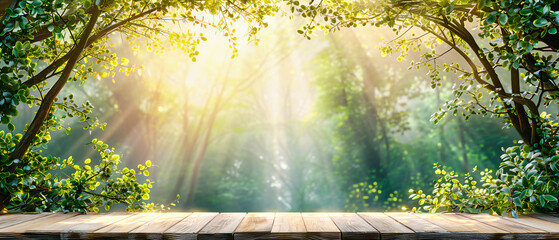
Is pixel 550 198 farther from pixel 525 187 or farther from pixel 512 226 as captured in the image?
pixel 512 226

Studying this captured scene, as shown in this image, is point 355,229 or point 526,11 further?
point 526,11

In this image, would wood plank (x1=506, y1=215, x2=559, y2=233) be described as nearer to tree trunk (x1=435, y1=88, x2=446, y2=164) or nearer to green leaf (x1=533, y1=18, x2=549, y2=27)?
green leaf (x1=533, y1=18, x2=549, y2=27)

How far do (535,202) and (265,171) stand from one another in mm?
15564

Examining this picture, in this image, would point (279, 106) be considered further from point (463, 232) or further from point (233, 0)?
point (463, 232)

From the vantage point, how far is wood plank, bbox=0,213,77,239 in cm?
214

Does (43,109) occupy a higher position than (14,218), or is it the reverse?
(43,109)

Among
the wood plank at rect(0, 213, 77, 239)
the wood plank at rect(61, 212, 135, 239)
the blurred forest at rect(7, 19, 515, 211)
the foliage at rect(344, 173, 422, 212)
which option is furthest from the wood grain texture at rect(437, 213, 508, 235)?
the foliage at rect(344, 173, 422, 212)

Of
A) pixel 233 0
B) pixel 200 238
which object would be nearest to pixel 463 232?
pixel 200 238

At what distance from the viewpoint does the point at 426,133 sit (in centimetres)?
1647

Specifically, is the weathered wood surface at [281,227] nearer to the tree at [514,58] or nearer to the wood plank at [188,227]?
the wood plank at [188,227]

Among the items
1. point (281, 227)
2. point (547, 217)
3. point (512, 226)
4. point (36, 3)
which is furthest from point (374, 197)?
point (36, 3)

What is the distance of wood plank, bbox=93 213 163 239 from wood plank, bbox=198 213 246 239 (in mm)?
396

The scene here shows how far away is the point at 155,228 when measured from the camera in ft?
7.24

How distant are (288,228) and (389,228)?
536mm
